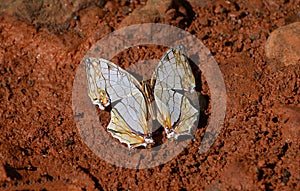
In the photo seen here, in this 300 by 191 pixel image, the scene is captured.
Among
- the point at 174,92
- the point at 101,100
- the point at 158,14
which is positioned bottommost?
the point at 174,92

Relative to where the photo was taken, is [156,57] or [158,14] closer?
[156,57]

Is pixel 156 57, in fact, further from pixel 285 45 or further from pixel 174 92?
pixel 285 45

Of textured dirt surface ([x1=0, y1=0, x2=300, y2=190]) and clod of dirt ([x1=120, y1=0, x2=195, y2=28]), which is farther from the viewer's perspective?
clod of dirt ([x1=120, y1=0, x2=195, y2=28])

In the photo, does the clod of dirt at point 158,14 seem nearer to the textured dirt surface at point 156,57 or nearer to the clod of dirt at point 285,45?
the textured dirt surface at point 156,57

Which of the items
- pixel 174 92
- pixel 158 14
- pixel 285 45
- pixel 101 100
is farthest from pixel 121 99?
pixel 285 45

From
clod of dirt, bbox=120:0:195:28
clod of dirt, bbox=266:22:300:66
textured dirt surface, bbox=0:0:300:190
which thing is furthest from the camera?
clod of dirt, bbox=120:0:195:28

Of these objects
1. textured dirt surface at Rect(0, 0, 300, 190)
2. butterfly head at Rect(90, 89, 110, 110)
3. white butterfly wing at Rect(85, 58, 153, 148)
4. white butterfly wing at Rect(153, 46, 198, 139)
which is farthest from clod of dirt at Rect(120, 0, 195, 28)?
butterfly head at Rect(90, 89, 110, 110)

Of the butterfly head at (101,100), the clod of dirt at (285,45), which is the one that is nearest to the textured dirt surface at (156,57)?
the clod of dirt at (285,45)

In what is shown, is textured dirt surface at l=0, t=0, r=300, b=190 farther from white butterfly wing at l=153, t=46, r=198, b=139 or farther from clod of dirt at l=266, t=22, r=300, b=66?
white butterfly wing at l=153, t=46, r=198, b=139

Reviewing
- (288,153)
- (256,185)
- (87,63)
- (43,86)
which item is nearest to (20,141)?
(43,86)
